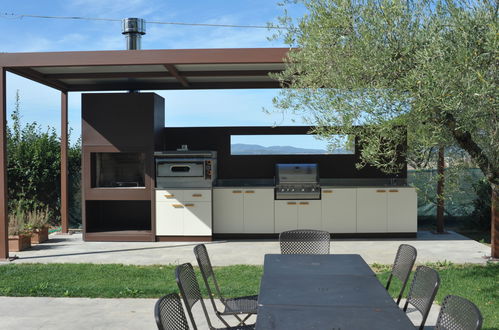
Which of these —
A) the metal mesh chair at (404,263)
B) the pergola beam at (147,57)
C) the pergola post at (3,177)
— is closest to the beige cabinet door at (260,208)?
the pergola beam at (147,57)

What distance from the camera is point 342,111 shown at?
14.8ft

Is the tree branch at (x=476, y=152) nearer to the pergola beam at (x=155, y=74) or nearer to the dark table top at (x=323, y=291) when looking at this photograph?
the dark table top at (x=323, y=291)

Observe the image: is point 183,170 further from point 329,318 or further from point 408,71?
point 329,318

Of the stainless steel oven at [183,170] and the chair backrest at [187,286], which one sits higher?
the stainless steel oven at [183,170]

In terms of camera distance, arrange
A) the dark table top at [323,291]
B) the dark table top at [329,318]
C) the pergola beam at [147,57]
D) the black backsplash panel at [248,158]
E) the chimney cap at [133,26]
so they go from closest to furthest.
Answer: the dark table top at [329,318], the dark table top at [323,291], the pergola beam at [147,57], the chimney cap at [133,26], the black backsplash panel at [248,158]

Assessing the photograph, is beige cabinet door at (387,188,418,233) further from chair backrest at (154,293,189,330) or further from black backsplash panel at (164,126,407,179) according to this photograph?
chair backrest at (154,293,189,330)

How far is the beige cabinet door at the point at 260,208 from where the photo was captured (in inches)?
358

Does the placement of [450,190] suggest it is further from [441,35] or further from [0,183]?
[0,183]

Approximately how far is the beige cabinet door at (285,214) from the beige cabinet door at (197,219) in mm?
1202

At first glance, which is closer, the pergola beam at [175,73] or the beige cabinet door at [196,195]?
the pergola beam at [175,73]

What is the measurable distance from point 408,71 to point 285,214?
17.4 ft

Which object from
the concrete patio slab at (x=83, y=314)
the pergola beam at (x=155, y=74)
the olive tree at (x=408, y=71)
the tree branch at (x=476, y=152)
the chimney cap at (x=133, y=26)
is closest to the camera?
the olive tree at (x=408, y=71)

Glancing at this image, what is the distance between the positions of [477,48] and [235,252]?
5.10m

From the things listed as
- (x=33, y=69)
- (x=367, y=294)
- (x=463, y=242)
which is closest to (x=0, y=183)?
(x=33, y=69)
